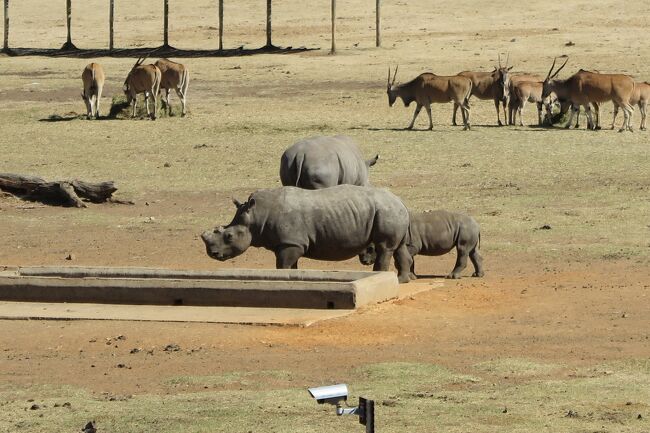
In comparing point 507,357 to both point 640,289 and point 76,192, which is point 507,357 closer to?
point 640,289

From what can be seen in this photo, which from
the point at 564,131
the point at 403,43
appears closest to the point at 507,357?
the point at 564,131

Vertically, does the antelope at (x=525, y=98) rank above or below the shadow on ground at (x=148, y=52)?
below

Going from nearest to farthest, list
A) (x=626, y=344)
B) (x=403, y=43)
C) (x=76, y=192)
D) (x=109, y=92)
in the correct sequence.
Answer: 1. (x=626, y=344)
2. (x=76, y=192)
3. (x=109, y=92)
4. (x=403, y=43)

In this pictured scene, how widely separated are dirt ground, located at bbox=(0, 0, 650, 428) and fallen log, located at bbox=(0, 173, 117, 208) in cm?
21

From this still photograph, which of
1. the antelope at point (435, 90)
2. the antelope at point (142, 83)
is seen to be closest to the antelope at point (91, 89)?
the antelope at point (142, 83)

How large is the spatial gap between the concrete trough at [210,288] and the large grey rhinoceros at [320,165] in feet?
9.98

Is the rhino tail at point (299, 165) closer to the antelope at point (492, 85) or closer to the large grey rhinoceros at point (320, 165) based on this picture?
the large grey rhinoceros at point (320, 165)

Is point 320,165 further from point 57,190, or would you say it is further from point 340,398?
point 340,398

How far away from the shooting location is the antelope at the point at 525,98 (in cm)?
3244

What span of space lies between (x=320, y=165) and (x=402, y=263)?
8.32ft

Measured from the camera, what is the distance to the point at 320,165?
61.1 feet

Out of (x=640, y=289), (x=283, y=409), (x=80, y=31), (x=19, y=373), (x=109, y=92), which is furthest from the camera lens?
(x=80, y=31)

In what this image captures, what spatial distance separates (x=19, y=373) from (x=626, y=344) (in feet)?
15.6

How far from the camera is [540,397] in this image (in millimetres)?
11086
